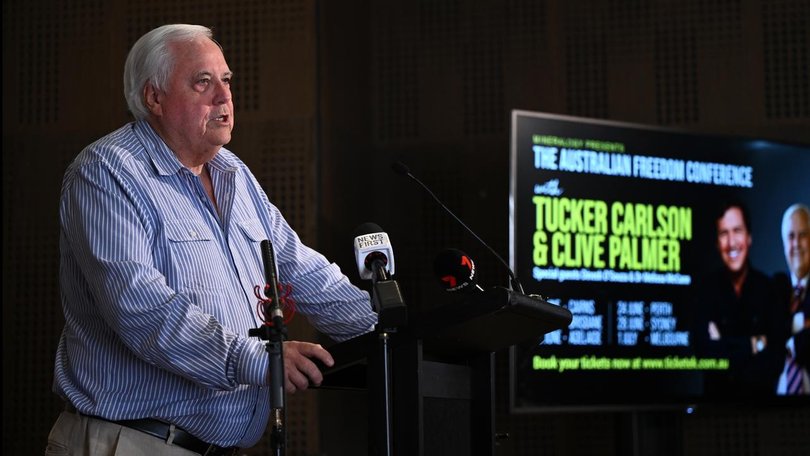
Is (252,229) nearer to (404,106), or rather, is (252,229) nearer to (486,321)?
(486,321)

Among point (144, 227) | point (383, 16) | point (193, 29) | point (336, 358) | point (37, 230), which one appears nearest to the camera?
point (336, 358)

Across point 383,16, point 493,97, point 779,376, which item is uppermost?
point 383,16

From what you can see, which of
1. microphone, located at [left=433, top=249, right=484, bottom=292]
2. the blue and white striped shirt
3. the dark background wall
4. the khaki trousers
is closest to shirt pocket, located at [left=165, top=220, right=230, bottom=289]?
the blue and white striped shirt

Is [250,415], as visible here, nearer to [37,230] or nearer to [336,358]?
[336,358]

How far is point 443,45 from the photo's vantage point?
6012 millimetres

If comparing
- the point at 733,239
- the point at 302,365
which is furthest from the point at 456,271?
the point at 733,239

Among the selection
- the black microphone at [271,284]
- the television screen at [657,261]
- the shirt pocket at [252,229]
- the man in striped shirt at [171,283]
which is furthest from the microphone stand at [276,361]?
the television screen at [657,261]

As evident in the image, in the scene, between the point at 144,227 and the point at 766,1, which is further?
the point at 766,1

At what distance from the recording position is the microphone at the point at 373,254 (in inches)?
89.3

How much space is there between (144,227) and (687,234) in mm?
3381

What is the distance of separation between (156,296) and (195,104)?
2.19 feet

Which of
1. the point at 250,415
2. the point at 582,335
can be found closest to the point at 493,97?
the point at 582,335

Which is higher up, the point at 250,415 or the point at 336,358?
the point at 336,358

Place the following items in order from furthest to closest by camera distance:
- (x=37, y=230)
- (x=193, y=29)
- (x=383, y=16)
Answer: (x=383, y=16), (x=37, y=230), (x=193, y=29)
